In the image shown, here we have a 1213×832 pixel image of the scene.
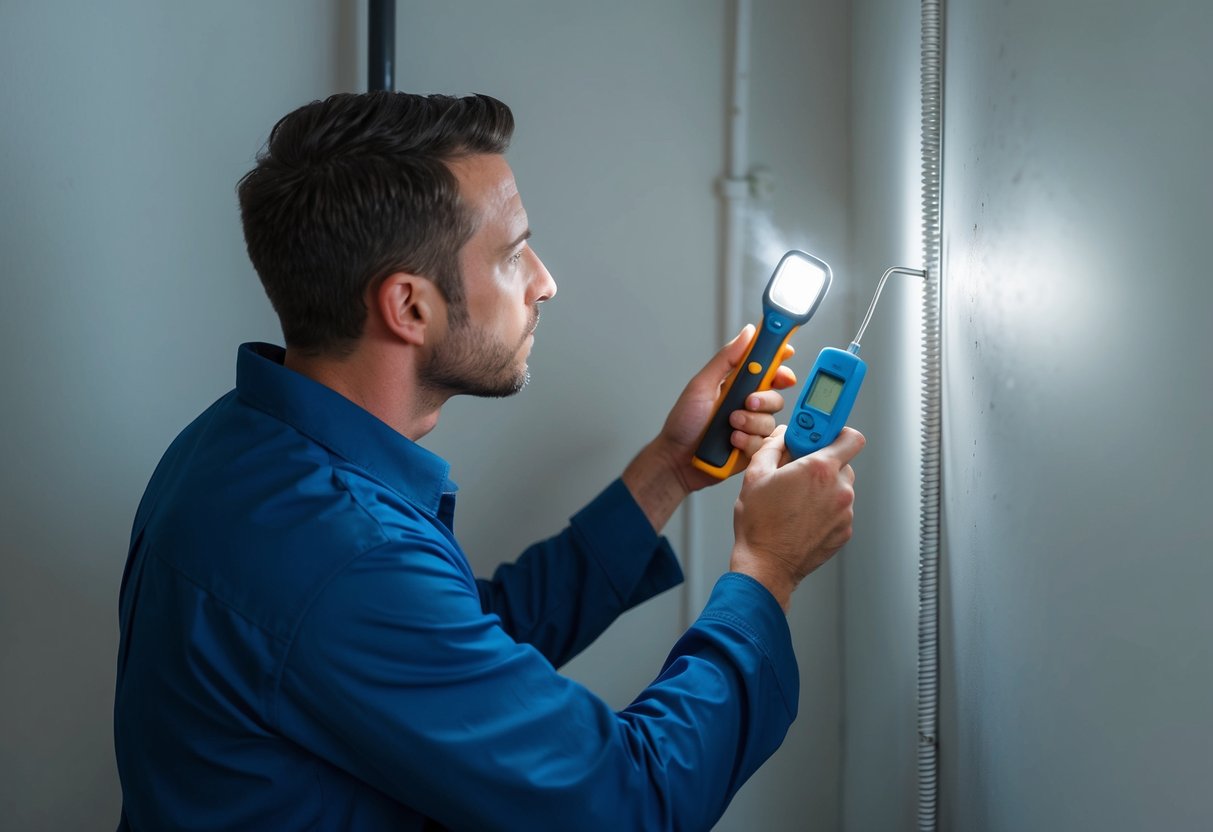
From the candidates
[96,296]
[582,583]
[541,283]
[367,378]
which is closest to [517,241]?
[541,283]

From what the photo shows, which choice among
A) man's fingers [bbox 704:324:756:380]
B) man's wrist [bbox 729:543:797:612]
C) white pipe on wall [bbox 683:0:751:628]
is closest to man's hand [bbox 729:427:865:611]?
man's wrist [bbox 729:543:797:612]

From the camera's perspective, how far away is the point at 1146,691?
70 cm

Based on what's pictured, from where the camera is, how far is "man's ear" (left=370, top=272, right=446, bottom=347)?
897 mm

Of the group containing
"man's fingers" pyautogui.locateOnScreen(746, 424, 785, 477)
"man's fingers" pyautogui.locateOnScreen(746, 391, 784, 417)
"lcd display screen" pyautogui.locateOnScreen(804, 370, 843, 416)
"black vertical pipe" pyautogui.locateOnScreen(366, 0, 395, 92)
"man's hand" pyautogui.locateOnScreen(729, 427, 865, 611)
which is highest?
"black vertical pipe" pyautogui.locateOnScreen(366, 0, 395, 92)

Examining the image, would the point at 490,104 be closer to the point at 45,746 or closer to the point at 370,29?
the point at 370,29

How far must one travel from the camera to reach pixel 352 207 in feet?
2.90

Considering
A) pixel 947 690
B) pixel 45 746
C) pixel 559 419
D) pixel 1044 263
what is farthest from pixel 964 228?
pixel 45 746

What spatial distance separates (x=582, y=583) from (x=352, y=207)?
495 millimetres

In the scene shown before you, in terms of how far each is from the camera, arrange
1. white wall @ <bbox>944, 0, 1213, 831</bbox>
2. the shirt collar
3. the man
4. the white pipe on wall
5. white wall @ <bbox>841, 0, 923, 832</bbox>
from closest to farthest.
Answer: white wall @ <bbox>944, 0, 1213, 831</bbox>, the man, the shirt collar, white wall @ <bbox>841, 0, 923, 832</bbox>, the white pipe on wall

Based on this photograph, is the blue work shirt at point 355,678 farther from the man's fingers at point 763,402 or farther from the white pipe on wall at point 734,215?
the white pipe on wall at point 734,215

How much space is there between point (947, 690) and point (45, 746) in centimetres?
99

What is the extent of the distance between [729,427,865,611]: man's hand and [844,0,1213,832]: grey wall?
0.43ft

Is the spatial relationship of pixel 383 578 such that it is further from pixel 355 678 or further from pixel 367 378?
pixel 367 378

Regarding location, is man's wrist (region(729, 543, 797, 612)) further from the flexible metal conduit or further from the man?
the flexible metal conduit
